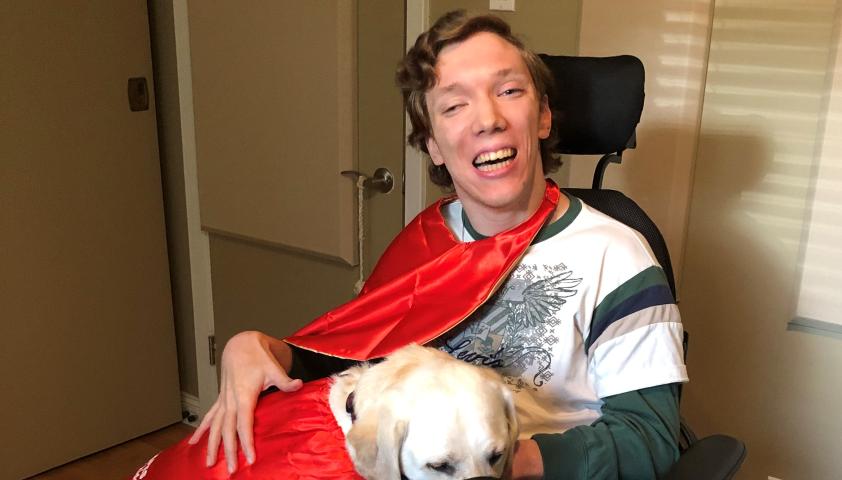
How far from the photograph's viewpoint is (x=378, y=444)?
0.99 meters

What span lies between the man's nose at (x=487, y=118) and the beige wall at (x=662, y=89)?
0.79 m

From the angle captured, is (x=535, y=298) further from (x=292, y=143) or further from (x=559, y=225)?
(x=292, y=143)

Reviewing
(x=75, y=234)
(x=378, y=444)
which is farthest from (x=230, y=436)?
(x=75, y=234)

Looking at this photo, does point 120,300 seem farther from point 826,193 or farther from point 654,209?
point 826,193

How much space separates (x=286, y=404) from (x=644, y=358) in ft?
1.95

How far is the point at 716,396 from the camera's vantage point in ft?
6.54

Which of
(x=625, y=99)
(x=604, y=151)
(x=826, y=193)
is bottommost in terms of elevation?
(x=826, y=193)

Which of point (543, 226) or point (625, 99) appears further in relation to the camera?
point (625, 99)

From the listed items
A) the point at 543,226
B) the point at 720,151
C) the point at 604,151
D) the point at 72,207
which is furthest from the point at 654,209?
the point at 72,207

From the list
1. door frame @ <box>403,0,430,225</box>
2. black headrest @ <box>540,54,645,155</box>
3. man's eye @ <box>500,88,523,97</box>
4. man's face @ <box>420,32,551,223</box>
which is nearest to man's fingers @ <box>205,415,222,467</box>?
man's face @ <box>420,32,551,223</box>

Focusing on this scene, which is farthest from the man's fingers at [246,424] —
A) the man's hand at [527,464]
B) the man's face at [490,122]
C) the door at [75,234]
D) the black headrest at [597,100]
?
the door at [75,234]

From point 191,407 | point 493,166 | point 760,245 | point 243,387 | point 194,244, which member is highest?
point 493,166

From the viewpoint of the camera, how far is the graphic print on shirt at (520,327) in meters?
1.22

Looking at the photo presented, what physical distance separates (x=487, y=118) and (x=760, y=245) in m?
1.00
